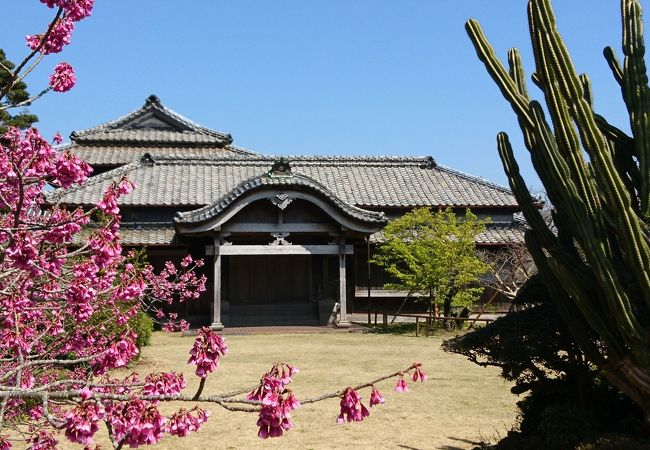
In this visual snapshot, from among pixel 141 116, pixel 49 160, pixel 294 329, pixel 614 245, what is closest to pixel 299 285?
pixel 294 329

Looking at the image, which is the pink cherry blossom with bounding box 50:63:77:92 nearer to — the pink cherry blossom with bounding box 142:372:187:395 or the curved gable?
the pink cherry blossom with bounding box 142:372:187:395

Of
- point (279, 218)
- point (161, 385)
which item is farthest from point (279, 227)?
point (161, 385)

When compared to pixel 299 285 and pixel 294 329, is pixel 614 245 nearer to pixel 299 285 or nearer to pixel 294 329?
pixel 294 329

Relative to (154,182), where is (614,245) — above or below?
below

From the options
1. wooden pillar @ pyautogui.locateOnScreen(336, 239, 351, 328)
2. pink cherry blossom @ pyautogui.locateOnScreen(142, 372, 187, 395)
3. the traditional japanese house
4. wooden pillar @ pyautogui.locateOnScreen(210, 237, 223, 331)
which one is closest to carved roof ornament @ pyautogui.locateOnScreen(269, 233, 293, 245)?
the traditional japanese house

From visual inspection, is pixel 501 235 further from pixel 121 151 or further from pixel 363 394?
pixel 121 151

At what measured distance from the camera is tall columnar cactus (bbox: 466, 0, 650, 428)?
14.7 ft

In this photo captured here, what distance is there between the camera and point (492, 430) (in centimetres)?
690

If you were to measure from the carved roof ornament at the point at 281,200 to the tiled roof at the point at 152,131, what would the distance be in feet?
37.3

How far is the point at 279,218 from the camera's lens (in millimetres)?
18703

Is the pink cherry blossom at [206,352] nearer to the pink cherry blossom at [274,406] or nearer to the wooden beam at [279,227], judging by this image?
the pink cherry blossom at [274,406]

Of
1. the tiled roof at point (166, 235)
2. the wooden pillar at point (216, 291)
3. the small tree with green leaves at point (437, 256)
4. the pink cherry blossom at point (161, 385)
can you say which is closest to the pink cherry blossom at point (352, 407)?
the pink cherry blossom at point (161, 385)

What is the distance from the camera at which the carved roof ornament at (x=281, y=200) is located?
59.6 feet

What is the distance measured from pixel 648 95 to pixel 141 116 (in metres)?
26.7
